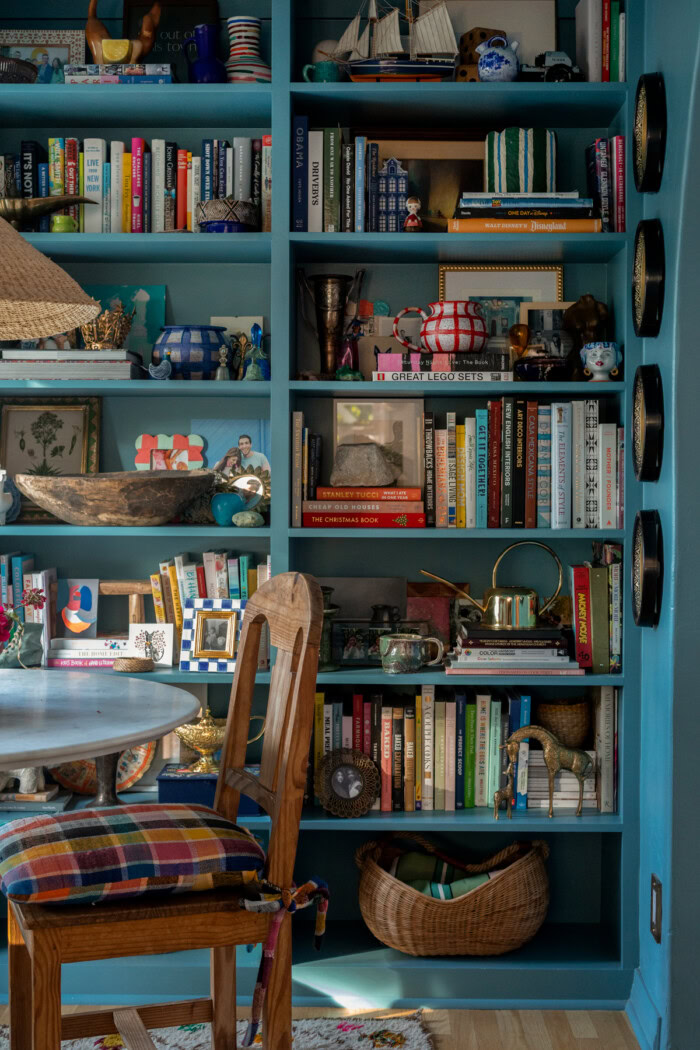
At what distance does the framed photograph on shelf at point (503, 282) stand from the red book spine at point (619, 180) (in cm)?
25

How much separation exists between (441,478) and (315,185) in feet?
2.55

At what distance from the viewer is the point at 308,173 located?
2494mm

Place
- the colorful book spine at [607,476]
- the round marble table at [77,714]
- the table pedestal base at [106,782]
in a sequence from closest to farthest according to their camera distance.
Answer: the round marble table at [77,714], the table pedestal base at [106,782], the colorful book spine at [607,476]

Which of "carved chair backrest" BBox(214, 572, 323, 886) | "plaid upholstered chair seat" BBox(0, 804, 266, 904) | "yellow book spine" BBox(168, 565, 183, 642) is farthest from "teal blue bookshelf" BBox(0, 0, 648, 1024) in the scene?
"plaid upholstered chair seat" BBox(0, 804, 266, 904)

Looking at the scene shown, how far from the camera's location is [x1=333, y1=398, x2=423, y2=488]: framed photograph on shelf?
103 inches

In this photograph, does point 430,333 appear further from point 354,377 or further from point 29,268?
point 29,268

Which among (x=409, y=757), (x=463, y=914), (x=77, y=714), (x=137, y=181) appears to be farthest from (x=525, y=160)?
(x=463, y=914)

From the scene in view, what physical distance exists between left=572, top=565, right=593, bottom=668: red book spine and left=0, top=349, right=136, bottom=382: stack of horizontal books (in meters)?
1.21

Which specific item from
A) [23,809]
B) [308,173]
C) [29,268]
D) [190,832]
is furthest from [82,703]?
[308,173]

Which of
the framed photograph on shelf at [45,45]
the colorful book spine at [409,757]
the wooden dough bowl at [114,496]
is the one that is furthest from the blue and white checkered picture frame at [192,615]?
the framed photograph on shelf at [45,45]

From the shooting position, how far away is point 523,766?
2529 millimetres

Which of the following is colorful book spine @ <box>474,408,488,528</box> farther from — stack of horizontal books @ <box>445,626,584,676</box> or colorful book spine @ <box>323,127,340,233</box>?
colorful book spine @ <box>323,127,340,233</box>

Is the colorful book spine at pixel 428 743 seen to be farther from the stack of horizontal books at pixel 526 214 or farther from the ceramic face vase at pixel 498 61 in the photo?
the ceramic face vase at pixel 498 61

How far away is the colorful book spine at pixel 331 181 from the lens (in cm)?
249
